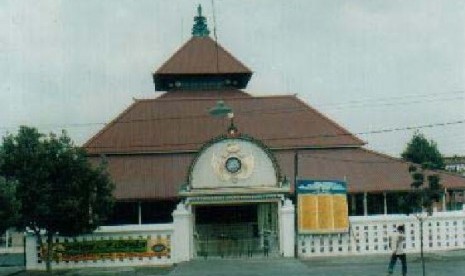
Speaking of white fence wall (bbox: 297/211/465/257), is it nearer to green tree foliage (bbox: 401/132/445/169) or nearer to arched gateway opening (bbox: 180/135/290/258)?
arched gateway opening (bbox: 180/135/290/258)

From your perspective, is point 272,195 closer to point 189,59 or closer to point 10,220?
point 10,220

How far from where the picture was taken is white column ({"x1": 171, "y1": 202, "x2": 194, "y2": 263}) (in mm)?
26297

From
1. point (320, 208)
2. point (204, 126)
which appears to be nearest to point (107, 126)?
point (204, 126)

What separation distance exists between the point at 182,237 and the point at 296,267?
569cm

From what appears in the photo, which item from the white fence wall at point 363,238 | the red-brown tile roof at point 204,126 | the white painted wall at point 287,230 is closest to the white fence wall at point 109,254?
the white painted wall at point 287,230

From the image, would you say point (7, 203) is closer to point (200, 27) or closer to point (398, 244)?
point (398, 244)

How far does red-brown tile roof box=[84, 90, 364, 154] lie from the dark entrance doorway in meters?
4.81

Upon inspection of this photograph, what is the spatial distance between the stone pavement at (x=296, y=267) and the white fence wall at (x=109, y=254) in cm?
71

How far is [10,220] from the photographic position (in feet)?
67.7

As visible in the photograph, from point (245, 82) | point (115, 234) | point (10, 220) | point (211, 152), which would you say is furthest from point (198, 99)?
point (10, 220)

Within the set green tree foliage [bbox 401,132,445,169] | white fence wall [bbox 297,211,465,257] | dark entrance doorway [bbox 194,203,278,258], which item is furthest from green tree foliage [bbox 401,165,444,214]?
green tree foliage [bbox 401,132,445,169]

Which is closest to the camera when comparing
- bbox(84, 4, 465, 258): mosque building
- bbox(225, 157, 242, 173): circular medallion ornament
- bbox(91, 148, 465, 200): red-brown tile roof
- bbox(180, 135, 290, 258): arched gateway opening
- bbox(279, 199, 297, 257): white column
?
bbox(279, 199, 297, 257): white column

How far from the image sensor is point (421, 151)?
6831cm

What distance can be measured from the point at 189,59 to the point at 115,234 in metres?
20.6
